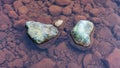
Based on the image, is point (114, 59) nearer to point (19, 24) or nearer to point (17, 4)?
point (19, 24)

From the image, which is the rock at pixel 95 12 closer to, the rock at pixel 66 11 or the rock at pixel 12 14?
the rock at pixel 66 11

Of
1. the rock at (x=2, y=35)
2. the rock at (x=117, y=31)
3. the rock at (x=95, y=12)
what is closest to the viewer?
the rock at (x=2, y=35)

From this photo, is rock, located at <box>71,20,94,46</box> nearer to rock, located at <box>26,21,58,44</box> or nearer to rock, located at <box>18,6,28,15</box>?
rock, located at <box>26,21,58,44</box>

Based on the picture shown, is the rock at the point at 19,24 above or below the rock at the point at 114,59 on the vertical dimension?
above

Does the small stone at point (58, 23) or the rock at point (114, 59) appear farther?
the small stone at point (58, 23)

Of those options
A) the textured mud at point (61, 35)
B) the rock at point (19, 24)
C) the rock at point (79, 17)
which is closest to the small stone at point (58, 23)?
the textured mud at point (61, 35)

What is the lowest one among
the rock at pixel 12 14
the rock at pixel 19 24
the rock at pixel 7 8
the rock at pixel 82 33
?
the rock at pixel 82 33

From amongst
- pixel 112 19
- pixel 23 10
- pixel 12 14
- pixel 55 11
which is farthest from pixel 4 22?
pixel 112 19

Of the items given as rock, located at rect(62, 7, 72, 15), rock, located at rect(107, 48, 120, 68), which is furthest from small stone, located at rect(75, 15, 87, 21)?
rock, located at rect(107, 48, 120, 68)
